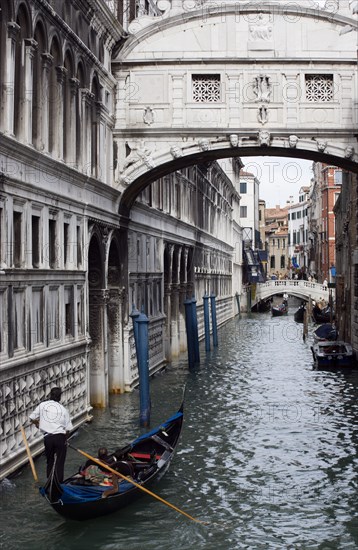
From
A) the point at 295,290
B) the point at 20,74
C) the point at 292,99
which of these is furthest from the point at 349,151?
the point at 295,290

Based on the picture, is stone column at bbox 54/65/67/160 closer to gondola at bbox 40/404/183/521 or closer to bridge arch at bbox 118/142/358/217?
bridge arch at bbox 118/142/358/217

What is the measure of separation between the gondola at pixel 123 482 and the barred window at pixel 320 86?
6954 mm

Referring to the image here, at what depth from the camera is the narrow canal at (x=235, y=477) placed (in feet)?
28.0

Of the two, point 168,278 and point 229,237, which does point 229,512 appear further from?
point 229,237

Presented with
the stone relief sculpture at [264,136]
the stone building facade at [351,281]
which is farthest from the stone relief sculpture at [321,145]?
the stone building facade at [351,281]

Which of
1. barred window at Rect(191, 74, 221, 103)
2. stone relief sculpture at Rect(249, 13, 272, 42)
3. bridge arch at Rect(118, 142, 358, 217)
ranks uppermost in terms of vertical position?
stone relief sculpture at Rect(249, 13, 272, 42)

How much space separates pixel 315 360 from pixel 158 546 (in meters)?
15.0

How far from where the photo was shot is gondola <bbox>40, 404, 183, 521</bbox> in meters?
8.41

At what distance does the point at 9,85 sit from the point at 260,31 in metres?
6.68

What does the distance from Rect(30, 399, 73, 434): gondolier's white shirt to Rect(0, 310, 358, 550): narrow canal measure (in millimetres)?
845

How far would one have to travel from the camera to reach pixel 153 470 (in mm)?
9992

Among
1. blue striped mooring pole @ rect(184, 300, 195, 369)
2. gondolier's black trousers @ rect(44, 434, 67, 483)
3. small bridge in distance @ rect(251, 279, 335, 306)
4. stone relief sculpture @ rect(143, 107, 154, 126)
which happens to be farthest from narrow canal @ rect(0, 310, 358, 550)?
small bridge in distance @ rect(251, 279, 335, 306)

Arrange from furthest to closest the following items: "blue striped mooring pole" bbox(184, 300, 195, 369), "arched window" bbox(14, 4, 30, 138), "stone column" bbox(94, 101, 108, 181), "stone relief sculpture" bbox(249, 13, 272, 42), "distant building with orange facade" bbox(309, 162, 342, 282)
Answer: "distant building with orange facade" bbox(309, 162, 342, 282) → "blue striped mooring pole" bbox(184, 300, 195, 369) → "stone relief sculpture" bbox(249, 13, 272, 42) → "stone column" bbox(94, 101, 108, 181) → "arched window" bbox(14, 4, 30, 138)

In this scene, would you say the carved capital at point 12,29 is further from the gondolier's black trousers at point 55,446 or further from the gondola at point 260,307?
the gondola at point 260,307
